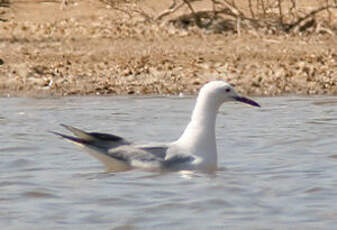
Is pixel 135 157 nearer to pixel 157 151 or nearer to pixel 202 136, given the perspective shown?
pixel 157 151

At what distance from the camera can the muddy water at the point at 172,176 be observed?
22.6 ft

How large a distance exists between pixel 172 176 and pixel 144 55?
23.1ft

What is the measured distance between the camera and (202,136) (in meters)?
8.64

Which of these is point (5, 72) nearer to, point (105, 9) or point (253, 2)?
point (105, 9)

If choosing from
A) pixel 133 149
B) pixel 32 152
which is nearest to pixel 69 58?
pixel 32 152

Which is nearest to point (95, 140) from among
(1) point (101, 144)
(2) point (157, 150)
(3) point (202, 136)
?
(1) point (101, 144)

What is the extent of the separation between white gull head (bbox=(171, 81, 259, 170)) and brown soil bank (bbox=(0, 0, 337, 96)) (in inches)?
204

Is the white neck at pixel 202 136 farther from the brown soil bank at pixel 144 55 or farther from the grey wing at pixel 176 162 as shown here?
the brown soil bank at pixel 144 55

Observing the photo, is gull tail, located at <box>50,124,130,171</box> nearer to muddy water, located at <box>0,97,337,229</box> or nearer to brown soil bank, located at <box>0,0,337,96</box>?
muddy water, located at <box>0,97,337,229</box>

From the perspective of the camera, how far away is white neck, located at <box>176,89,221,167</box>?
859cm

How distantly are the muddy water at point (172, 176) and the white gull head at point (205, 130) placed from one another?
0.55ft

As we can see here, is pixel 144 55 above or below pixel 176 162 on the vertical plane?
above

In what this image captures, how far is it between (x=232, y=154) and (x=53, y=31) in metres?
7.38

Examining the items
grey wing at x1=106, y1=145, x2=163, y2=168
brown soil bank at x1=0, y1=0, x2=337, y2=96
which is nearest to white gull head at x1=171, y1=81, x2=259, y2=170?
grey wing at x1=106, y1=145, x2=163, y2=168
